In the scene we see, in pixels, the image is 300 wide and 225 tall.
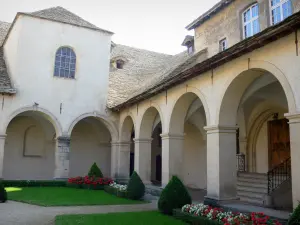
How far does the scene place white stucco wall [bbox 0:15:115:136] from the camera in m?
17.5

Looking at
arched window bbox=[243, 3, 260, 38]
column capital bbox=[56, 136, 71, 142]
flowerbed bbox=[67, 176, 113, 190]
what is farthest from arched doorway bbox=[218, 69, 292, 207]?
column capital bbox=[56, 136, 71, 142]

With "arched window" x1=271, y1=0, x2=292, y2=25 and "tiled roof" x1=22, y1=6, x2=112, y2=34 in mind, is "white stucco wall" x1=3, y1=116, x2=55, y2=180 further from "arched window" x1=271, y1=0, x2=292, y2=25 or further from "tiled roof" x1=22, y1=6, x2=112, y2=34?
"arched window" x1=271, y1=0, x2=292, y2=25

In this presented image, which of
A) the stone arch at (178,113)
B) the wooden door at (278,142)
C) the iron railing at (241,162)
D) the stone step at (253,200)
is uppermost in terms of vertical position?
the stone arch at (178,113)

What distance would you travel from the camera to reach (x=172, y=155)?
13.0m

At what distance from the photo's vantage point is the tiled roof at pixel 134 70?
19141 millimetres

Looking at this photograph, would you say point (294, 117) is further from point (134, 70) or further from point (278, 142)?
point (134, 70)

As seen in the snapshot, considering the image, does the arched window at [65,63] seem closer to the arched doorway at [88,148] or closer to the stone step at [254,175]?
the arched doorway at [88,148]

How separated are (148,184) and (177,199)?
241 inches

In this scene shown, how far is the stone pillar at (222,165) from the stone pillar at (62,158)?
10134 mm

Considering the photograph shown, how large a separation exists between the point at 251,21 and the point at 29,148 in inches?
573

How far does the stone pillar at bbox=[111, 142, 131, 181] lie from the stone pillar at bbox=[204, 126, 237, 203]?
9245mm

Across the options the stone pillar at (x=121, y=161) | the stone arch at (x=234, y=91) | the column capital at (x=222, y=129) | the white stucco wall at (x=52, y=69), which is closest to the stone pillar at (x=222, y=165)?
the column capital at (x=222, y=129)

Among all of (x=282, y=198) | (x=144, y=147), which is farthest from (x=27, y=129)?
(x=282, y=198)

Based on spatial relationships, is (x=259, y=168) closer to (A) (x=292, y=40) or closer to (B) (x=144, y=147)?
(B) (x=144, y=147)
